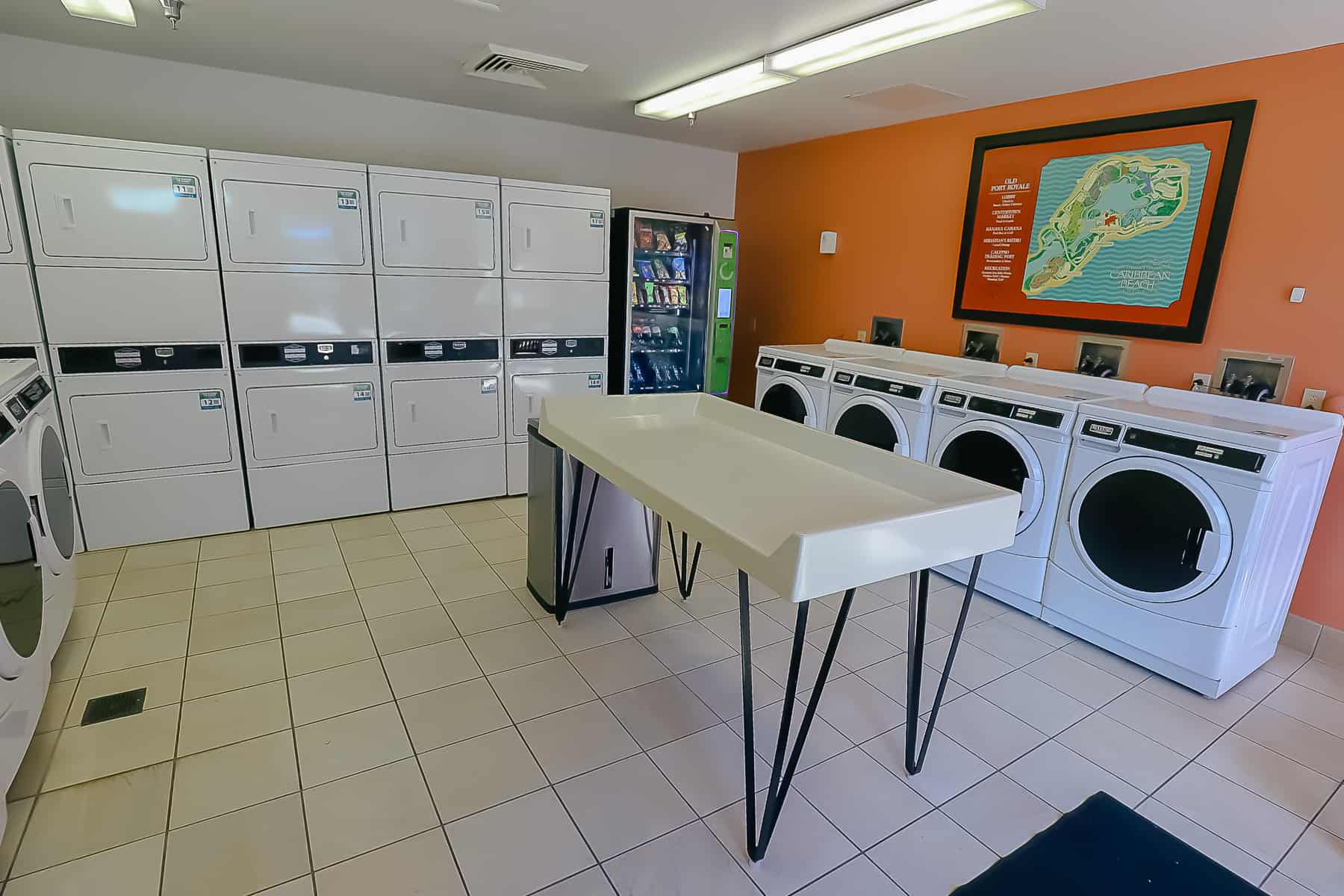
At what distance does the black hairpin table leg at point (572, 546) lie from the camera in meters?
2.75

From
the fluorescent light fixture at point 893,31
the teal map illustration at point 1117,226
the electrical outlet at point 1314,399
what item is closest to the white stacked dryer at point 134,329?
the fluorescent light fixture at point 893,31

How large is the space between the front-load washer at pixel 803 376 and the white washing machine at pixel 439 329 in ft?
5.69

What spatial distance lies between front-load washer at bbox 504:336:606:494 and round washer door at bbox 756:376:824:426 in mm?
1145

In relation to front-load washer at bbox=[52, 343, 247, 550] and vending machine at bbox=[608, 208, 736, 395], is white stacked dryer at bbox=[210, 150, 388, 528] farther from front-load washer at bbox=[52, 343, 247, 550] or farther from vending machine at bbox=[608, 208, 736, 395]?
vending machine at bbox=[608, 208, 736, 395]

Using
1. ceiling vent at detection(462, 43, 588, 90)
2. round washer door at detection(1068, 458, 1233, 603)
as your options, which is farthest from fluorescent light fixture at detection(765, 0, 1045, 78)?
round washer door at detection(1068, 458, 1233, 603)

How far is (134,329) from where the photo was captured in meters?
3.31

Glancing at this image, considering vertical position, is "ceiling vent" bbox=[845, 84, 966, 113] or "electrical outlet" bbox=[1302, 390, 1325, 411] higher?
"ceiling vent" bbox=[845, 84, 966, 113]

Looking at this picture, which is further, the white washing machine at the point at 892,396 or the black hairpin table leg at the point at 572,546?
the white washing machine at the point at 892,396

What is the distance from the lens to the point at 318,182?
357 centimetres

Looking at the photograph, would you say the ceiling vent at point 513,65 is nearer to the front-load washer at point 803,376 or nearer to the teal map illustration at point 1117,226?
the front-load washer at point 803,376

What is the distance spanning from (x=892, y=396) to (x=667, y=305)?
2.05 m

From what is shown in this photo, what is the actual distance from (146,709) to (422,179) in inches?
114

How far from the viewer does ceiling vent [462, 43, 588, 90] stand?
3.15m

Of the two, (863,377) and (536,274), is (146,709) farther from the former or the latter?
(863,377)
